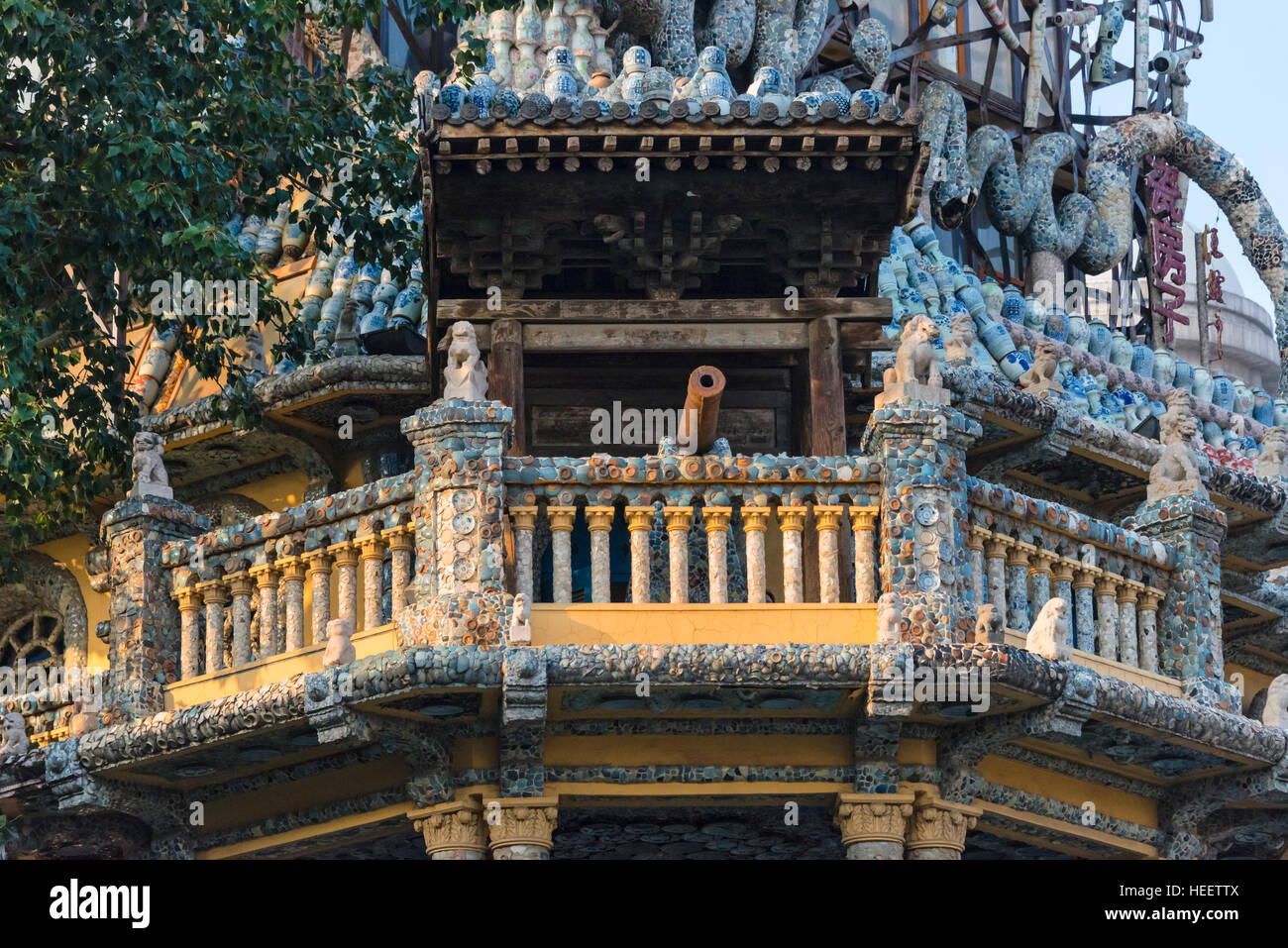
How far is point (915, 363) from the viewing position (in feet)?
55.4

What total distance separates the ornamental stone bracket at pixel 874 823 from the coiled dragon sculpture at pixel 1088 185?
368 inches

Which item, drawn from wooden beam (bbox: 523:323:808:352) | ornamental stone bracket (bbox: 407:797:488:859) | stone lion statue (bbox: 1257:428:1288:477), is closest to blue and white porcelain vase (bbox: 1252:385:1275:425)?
stone lion statue (bbox: 1257:428:1288:477)

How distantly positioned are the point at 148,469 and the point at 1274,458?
33.1 ft

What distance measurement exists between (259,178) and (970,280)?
Result: 6.30 meters

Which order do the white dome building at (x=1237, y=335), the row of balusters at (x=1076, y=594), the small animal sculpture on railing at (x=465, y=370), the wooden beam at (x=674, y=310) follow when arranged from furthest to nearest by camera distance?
the white dome building at (x=1237, y=335), the wooden beam at (x=674, y=310), the row of balusters at (x=1076, y=594), the small animal sculpture on railing at (x=465, y=370)

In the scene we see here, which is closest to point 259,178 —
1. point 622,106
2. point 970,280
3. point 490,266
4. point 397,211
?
point 397,211

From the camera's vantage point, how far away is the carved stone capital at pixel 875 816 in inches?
651

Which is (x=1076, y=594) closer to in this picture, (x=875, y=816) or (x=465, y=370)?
(x=875, y=816)

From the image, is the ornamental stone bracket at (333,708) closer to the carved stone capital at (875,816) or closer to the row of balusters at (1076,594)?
the carved stone capital at (875,816)

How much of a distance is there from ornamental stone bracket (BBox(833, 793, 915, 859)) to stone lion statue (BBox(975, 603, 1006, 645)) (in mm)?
1208

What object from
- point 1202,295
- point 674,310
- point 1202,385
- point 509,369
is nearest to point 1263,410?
point 1202,385

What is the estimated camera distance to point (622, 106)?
1764cm

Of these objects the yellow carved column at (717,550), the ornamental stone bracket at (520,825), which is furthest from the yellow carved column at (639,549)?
the ornamental stone bracket at (520,825)

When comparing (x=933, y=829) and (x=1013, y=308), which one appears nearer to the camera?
(x=933, y=829)
